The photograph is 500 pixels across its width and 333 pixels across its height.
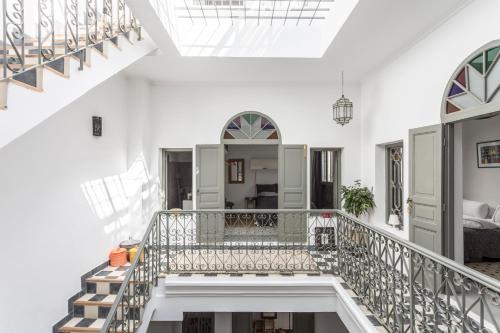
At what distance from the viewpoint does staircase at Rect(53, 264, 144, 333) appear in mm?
3612

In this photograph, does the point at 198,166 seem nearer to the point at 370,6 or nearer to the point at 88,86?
the point at 88,86

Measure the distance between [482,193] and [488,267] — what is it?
8.72 ft

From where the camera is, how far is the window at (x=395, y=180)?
4.98 metres

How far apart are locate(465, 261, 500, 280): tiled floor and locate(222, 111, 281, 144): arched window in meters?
4.06

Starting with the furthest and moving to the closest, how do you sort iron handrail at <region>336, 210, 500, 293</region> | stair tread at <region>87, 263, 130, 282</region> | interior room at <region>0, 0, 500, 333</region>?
stair tread at <region>87, 263, 130, 282</region>
interior room at <region>0, 0, 500, 333</region>
iron handrail at <region>336, 210, 500, 293</region>

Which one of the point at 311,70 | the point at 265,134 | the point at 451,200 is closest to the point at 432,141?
the point at 451,200

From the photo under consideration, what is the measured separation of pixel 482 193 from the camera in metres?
6.43

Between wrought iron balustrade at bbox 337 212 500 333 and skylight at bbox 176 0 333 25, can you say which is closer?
wrought iron balustrade at bbox 337 212 500 333

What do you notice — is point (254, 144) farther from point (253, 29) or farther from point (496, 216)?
point (496, 216)

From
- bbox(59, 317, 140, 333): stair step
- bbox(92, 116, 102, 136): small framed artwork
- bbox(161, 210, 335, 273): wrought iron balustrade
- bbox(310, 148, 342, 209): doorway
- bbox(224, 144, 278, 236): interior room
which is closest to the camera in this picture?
bbox(59, 317, 140, 333): stair step

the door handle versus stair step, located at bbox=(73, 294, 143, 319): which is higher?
the door handle

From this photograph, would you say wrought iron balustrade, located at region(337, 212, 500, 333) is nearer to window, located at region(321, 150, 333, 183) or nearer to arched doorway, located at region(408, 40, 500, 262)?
arched doorway, located at region(408, 40, 500, 262)

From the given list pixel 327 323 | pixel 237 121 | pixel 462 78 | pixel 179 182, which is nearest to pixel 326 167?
pixel 237 121

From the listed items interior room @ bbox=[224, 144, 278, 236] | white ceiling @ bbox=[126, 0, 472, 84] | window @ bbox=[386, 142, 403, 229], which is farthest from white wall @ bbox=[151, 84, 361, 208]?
interior room @ bbox=[224, 144, 278, 236]
